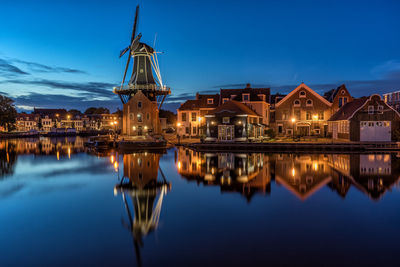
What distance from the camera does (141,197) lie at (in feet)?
46.5

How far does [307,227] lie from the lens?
32.6 ft

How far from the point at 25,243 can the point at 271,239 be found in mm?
7667

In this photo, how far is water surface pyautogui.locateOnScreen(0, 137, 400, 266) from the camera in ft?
26.4

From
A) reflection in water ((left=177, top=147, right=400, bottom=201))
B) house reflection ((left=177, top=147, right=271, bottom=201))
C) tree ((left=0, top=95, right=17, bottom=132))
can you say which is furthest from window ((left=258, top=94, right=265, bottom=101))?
tree ((left=0, top=95, right=17, bottom=132))

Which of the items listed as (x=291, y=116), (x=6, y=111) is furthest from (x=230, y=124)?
(x=6, y=111)

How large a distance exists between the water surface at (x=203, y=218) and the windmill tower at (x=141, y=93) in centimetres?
2974

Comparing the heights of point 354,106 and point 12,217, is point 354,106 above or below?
above

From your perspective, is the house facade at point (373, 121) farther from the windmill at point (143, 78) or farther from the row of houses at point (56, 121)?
the row of houses at point (56, 121)

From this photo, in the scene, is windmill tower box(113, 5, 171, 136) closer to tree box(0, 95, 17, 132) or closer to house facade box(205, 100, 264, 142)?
house facade box(205, 100, 264, 142)

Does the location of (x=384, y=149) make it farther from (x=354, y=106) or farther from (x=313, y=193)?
(x=313, y=193)

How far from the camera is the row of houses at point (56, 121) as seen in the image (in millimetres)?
125688

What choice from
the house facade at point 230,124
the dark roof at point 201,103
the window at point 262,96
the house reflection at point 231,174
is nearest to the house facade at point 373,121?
the house facade at point 230,124

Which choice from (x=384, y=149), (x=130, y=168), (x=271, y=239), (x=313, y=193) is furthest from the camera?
(x=384, y=149)

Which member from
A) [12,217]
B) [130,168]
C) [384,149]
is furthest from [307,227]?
[384,149]
